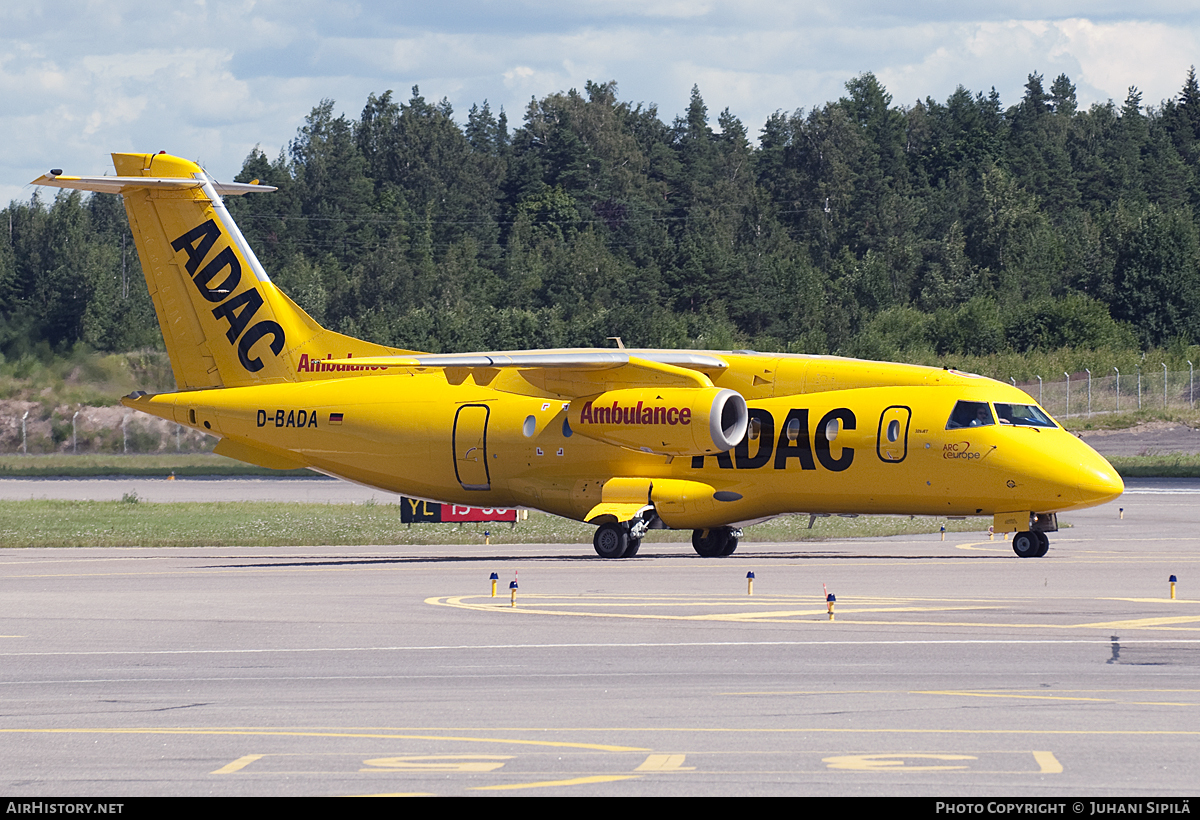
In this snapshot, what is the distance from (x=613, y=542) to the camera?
30.5 m

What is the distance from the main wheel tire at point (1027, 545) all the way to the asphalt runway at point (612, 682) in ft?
3.95

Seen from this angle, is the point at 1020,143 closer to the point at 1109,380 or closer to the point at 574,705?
the point at 1109,380

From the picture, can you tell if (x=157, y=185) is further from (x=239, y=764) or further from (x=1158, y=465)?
(x=1158, y=465)

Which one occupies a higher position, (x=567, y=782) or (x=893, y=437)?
(x=893, y=437)

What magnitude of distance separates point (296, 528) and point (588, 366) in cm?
1367

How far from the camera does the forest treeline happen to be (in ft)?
270

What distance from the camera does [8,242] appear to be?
7638cm

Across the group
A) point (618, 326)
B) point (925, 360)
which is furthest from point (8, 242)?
point (925, 360)

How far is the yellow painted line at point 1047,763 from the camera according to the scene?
410 inches

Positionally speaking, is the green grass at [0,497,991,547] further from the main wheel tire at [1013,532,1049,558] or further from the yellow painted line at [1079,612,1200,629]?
the yellow painted line at [1079,612,1200,629]

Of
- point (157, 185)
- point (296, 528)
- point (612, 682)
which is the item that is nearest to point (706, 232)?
point (296, 528)

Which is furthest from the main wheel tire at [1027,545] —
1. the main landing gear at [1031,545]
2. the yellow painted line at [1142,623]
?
the yellow painted line at [1142,623]

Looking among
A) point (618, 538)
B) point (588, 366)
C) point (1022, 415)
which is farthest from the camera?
point (588, 366)

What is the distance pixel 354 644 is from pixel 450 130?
130017mm
